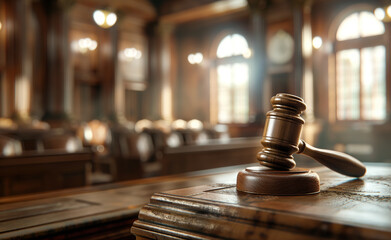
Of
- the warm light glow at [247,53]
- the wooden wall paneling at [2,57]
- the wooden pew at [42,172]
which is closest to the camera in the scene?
the wooden pew at [42,172]

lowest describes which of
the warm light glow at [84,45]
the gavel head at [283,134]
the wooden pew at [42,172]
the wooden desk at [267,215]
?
the wooden pew at [42,172]

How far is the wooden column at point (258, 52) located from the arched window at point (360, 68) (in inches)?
82.1

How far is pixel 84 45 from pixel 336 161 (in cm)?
1190

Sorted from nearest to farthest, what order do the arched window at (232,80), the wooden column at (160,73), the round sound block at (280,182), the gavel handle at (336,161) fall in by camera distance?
the round sound block at (280,182)
the gavel handle at (336,161)
the arched window at (232,80)
the wooden column at (160,73)

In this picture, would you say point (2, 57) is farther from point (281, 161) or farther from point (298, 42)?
point (281, 161)

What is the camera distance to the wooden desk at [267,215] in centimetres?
55

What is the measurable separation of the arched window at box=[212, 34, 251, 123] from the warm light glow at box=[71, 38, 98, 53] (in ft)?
14.2

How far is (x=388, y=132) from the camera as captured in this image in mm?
9172

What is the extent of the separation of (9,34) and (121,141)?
5641 mm

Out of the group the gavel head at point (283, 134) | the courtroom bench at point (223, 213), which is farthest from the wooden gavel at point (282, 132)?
the courtroom bench at point (223, 213)

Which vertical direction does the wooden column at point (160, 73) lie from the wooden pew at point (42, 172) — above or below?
above

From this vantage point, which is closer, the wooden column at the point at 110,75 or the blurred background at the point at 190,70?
the blurred background at the point at 190,70

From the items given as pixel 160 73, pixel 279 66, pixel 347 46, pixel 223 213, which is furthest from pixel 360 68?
pixel 223 213

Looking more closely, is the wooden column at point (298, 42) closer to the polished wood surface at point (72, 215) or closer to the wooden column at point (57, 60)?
the wooden column at point (57, 60)
